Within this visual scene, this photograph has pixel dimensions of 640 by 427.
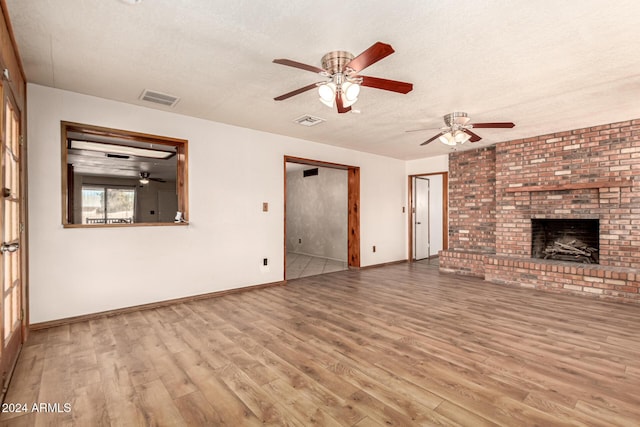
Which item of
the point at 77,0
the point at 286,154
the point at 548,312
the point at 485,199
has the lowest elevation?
the point at 548,312

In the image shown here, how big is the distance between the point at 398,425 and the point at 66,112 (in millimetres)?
4168

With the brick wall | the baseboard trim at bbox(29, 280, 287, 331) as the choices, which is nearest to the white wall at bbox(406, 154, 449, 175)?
the brick wall

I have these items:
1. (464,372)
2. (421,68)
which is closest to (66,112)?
(421,68)

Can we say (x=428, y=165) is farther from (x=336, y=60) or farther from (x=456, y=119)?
(x=336, y=60)

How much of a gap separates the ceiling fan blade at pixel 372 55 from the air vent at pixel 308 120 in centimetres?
202

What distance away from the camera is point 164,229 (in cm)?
389

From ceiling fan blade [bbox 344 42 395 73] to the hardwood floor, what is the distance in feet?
7.03

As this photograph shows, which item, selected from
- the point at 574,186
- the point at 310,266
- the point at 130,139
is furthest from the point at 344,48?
the point at 310,266

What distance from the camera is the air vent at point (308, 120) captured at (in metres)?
4.12

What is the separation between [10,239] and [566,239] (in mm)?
7047

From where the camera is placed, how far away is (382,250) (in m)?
6.83

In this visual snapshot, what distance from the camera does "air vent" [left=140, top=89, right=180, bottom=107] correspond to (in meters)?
3.30

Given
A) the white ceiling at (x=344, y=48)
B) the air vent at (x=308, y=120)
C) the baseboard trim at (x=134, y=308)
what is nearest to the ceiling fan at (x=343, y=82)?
the white ceiling at (x=344, y=48)

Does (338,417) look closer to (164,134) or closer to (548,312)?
(548,312)
